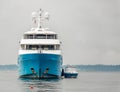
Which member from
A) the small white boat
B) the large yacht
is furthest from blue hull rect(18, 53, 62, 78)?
the small white boat

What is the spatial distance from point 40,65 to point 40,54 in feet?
6.80

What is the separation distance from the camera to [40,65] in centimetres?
12550

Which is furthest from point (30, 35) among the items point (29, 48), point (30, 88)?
point (30, 88)

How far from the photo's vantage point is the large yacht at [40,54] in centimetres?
12575

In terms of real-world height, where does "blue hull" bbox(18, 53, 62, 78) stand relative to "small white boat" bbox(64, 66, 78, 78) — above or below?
above

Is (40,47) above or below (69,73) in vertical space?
above

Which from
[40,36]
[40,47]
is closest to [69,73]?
[40,36]

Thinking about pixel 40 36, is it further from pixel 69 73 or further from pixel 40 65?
pixel 69 73

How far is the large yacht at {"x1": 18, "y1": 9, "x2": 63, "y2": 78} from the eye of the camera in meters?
126

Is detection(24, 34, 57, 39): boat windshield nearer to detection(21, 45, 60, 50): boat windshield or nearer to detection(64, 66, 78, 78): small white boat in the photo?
detection(21, 45, 60, 50): boat windshield

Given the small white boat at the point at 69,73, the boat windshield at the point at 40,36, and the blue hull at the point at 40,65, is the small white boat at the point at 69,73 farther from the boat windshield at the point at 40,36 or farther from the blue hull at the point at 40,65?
the blue hull at the point at 40,65

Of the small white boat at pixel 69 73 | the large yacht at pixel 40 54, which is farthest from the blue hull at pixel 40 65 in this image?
the small white boat at pixel 69 73

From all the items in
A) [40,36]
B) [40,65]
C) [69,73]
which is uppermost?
[40,36]

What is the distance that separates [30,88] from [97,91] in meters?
10.4
